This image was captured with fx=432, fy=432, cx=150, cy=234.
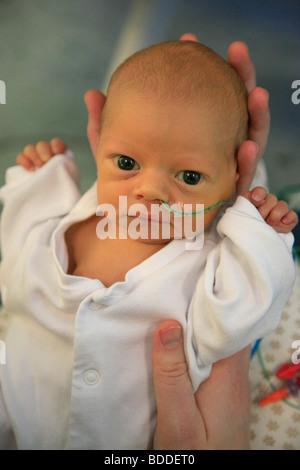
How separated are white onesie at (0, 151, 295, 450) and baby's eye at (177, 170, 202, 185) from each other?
0.10 meters

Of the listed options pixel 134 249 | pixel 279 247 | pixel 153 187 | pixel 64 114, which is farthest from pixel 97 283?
pixel 64 114

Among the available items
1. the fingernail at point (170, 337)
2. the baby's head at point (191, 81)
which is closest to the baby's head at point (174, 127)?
the baby's head at point (191, 81)

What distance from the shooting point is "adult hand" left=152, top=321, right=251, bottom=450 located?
846 mm

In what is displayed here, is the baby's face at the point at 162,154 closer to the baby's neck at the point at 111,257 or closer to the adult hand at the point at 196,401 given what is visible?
the baby's neck at the point at 111,257

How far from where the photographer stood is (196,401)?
0.95m

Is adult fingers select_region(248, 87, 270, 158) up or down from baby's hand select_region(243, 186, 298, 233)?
up

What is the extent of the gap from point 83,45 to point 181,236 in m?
0.82

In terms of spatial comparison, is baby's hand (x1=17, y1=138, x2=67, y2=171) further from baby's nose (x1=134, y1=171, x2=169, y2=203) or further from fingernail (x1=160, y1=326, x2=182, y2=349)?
fingernail (x1=160, y1=326, x2=182, y2=349)

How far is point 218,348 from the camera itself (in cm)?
82

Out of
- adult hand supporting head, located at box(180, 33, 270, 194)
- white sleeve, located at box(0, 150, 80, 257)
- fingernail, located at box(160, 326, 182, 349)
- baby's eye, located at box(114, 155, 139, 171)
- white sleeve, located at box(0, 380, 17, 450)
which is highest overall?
adult hand supporting head, located at box(180, 33, 270, 194)

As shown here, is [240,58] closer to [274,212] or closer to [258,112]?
[258,112]

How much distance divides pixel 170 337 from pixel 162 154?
0.35m

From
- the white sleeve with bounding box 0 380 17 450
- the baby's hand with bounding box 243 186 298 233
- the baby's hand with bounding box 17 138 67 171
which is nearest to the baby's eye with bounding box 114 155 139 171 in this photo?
the baby's hand with bounding box 243 186 298 233

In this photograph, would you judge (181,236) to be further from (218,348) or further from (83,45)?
(83,45)
